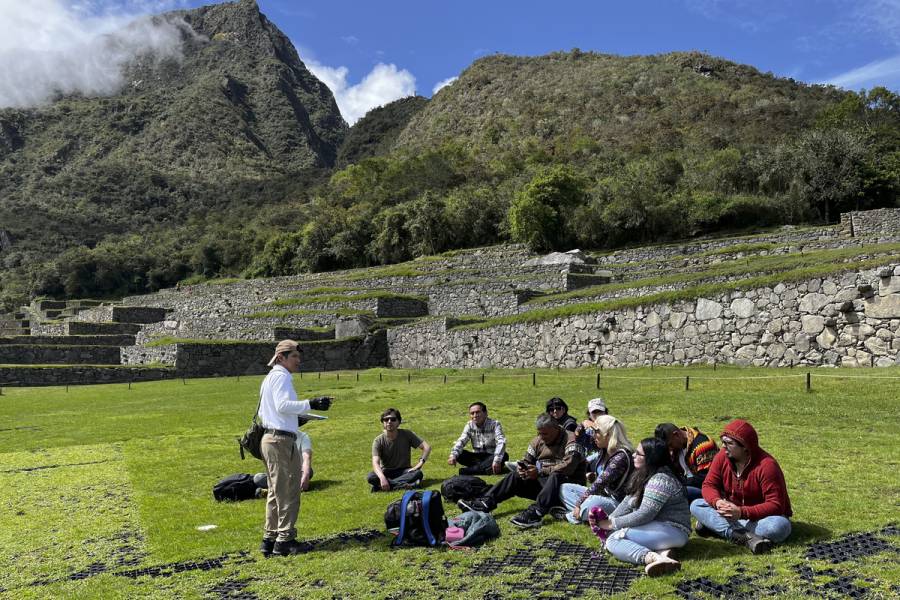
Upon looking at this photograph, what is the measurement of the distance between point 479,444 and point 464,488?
142cm

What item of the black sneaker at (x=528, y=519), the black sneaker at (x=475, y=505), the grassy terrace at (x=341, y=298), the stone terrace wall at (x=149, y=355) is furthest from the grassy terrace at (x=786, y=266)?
the stone terrace wall at (x=149, y=355)

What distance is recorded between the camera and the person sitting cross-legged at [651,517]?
575 centimetres

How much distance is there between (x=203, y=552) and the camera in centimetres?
655

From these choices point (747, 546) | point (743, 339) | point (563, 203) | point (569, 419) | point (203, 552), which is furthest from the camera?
point (563, 203)

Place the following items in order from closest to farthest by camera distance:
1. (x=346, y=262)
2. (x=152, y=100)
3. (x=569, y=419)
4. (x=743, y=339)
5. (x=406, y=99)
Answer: (x=569, y=419) < (x=743, y=339) < (x=346, y=262) < (x=406, y=99) < (x=152, y=100)

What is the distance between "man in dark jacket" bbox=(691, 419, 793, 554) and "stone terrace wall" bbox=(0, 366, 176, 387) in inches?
1040

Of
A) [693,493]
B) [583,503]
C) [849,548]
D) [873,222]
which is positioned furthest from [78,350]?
[873,222]

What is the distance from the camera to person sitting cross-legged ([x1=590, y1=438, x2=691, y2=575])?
5746 mm

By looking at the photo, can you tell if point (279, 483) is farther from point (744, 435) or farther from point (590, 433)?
point (744, 435)

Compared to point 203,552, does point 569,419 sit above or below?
above

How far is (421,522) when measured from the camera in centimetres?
665

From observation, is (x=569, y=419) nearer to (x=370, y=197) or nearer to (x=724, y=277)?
(x=724, y=277)

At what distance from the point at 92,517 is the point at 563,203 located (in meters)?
39.8

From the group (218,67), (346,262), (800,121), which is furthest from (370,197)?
(218,67)
